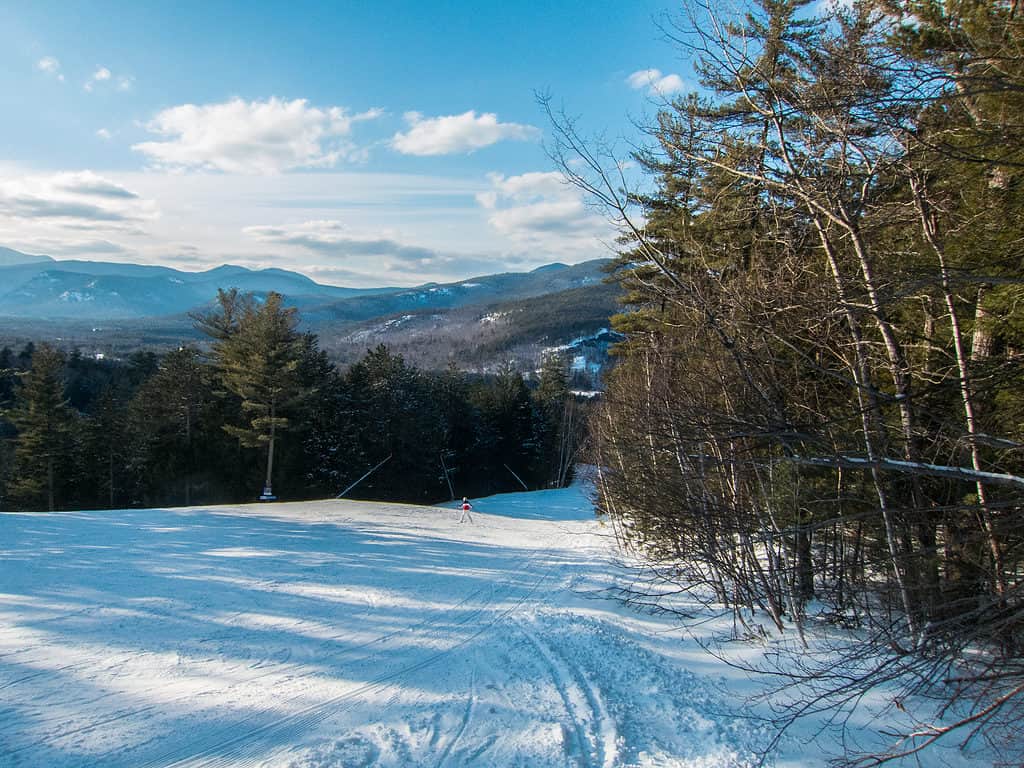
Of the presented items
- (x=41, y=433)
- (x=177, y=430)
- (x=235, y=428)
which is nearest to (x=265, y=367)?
(x=235, y=428)

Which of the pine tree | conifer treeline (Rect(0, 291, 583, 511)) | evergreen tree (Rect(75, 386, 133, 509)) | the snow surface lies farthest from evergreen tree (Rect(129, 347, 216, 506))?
the snow surface

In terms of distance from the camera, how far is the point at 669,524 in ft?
19.5

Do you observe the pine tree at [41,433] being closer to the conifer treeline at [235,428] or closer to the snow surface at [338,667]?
the conifer treeline at [235,428]

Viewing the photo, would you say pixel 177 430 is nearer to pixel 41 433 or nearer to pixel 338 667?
pixel 41 433

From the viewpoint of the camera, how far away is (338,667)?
19.8 feet

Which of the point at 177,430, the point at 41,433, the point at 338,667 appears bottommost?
the point at 338,667

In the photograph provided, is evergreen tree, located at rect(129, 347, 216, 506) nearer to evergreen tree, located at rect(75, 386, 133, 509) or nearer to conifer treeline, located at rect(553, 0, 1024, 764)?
evergreen tree, located at rect(75, 386, 133, 509)

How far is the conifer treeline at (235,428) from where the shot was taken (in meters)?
24.0

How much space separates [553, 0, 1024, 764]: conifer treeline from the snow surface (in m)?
1.40

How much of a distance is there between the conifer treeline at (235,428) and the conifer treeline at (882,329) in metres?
18.4

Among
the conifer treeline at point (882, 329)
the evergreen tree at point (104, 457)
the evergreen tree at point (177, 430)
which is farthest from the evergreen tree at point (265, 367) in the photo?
the conifer treeline at point (882, 329)

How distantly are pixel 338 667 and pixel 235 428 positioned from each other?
2112cm

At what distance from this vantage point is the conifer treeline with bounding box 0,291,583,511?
24.0 metres

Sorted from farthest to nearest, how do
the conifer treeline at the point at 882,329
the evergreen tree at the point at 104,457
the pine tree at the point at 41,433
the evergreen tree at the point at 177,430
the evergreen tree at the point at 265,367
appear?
the evergreen tree at the point at 177,430, the evergreen tree at the point at 104,457, the pine tree at the point at 41,433, the evergreen tree at the point at 265,367, the conifer treeline at the point at 882,329
